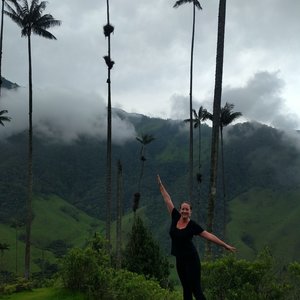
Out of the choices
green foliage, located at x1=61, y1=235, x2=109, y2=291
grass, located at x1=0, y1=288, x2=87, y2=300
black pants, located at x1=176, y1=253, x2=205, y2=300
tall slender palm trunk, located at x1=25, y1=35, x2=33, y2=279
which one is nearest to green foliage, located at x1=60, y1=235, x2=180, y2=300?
green foliage, located at x1=61, y1=235, x2=109, y2=291

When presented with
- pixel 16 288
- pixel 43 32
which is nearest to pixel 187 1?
pixel 43 32

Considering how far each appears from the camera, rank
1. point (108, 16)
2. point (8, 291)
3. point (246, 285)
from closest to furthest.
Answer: point (246, 285)
point (8, 291)
point (108, 16)

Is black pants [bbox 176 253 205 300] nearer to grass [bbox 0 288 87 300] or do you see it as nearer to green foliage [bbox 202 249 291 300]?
green foliage [bbox 202 249 291 300]

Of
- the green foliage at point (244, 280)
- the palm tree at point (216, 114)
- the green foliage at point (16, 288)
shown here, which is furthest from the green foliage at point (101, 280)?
the palm tree at point (216, 114)

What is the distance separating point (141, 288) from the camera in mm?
12305

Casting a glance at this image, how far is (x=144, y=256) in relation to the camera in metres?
37.8

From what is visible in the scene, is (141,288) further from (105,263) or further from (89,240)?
(89,240)

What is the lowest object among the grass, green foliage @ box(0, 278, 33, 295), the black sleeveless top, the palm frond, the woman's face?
green foliage @ box(0, 278, 33, 295)

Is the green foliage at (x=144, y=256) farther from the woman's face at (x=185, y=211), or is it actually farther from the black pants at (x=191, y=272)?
the woman's face at (x=185, y=211)

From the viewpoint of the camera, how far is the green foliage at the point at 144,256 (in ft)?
123

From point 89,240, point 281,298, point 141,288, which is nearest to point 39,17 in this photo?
point 89,240

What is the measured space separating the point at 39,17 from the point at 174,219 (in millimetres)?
25635

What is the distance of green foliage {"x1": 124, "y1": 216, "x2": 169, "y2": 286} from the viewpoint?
1480 inches

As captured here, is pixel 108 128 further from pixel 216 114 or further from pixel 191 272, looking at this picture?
pixel 191 272
